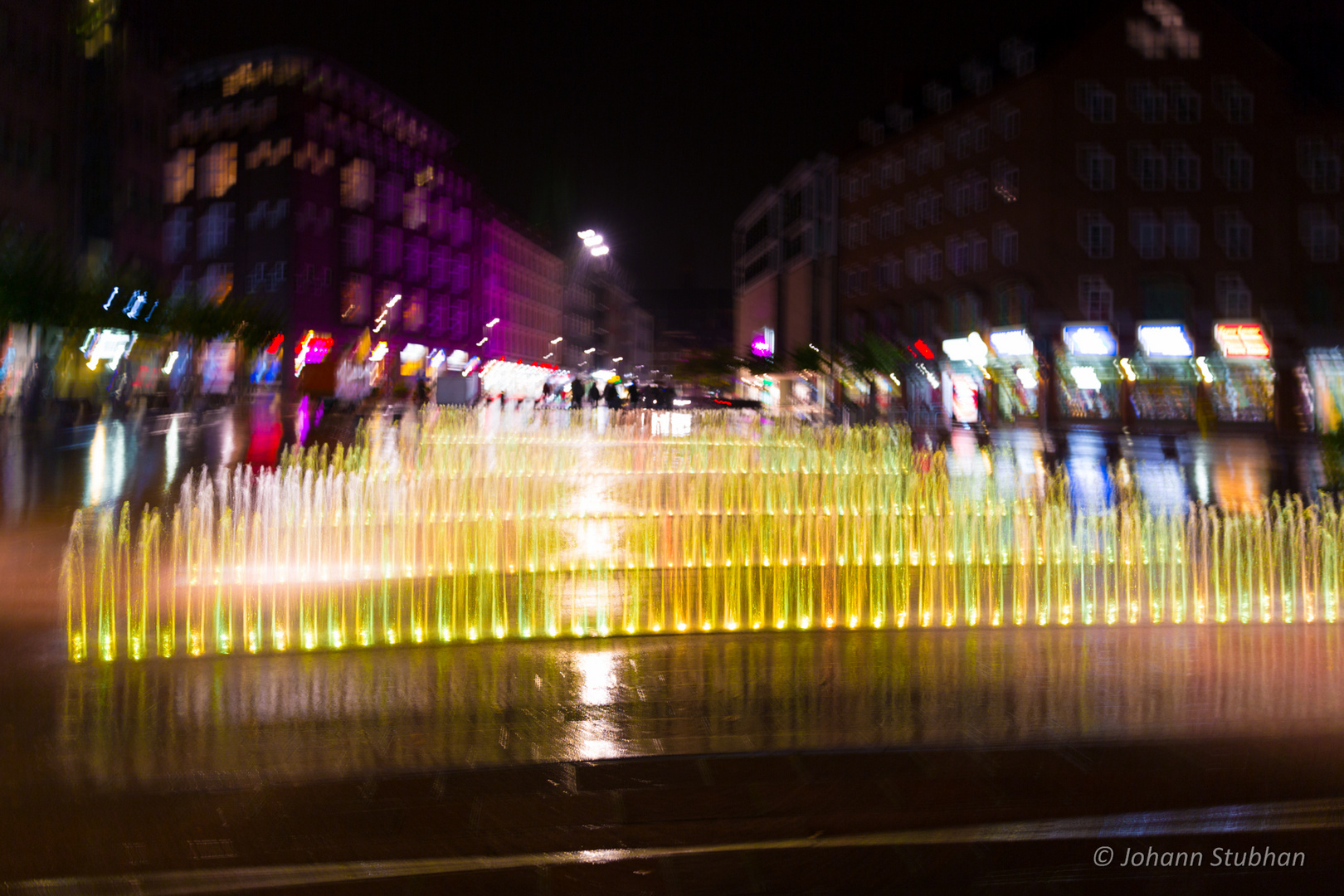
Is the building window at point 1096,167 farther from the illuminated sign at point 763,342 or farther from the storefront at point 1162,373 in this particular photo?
the illuminated sign at point 763,342

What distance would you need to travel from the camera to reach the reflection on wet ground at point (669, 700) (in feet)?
17.5

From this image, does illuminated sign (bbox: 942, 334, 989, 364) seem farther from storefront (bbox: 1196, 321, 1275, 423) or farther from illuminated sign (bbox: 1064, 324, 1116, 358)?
storefront (bbox: 1196, 321, 1275, 423)

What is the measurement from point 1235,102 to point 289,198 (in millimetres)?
50372

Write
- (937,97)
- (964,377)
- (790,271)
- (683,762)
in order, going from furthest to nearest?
(790,271) → (937,97) → (964,377) → (683,762)

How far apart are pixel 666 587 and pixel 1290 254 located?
48483mm

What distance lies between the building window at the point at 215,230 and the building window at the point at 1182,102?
52026mm

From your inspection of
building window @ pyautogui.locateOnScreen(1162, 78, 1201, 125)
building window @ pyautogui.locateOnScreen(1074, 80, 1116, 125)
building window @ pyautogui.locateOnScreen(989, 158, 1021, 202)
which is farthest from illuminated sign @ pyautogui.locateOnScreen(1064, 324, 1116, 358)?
building window @ pyautogui.locateOnScreen(1162, 78, 1201, 125)

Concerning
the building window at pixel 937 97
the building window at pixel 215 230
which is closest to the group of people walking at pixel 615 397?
the building window at pixel 937 97

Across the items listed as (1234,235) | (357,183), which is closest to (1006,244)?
(1234,235)

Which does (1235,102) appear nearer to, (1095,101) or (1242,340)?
(1095,101)

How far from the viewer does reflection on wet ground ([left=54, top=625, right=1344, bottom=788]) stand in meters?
5.33

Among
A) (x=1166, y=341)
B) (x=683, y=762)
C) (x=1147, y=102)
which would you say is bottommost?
(x=683, y=762)

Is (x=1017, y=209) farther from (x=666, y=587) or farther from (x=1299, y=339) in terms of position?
(x=666, y=587)

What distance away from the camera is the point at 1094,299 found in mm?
51875
